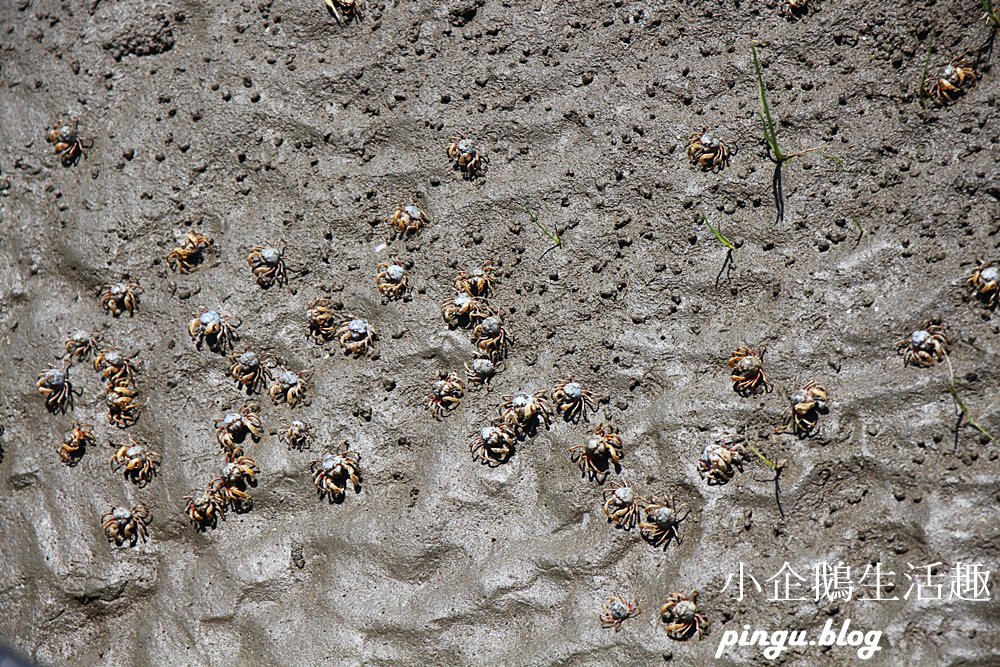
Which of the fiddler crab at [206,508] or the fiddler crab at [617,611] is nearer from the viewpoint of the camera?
the fiddler crab at [617,611]

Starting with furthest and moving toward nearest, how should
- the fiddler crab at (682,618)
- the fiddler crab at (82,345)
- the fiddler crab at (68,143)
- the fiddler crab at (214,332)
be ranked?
the fiddler crab at (68,143) → the fiddler crab at (82,345) → the fiddler crab at (214,332) → the fiddler crab at (682,618)

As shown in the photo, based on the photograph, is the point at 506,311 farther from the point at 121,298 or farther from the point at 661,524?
the point at 121,298

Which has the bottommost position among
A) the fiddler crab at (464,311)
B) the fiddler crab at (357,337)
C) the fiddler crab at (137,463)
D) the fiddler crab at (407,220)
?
the fiddler crab at (137,463)

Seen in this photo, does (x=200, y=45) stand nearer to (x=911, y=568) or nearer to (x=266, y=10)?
(x=266, y=10)

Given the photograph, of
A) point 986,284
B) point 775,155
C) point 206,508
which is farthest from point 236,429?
point 986,284

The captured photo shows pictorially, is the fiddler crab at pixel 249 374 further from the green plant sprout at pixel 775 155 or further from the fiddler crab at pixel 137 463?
the green plant sprout at pixel 775 155

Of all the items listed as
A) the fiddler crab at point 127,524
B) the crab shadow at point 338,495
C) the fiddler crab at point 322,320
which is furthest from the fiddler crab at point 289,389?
the fiddler crab at point 127,524
